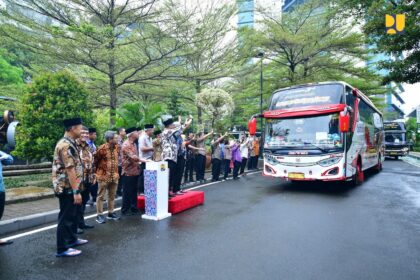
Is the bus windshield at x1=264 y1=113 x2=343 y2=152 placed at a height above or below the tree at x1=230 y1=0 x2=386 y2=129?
below

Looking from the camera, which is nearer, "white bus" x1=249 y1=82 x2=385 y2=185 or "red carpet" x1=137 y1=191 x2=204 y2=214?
"red carpet" x1=137 y1=191 x2=204 y2=214

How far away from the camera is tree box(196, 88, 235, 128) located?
1767 cm

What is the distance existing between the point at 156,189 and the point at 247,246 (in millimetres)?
2284

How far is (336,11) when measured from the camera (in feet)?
42.9

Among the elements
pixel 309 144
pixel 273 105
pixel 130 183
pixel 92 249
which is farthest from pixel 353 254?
pixel 273 105

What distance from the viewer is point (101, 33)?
9.67 m

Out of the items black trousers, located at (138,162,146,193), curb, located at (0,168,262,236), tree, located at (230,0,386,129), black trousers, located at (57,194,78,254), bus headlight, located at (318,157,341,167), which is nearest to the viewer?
black trousers, located at (57,194,78,254)

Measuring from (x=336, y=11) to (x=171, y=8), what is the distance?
7.28 metres

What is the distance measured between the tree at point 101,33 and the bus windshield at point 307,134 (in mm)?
5693

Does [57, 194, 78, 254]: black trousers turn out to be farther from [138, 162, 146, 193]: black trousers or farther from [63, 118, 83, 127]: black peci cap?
[138, 162, 146, 193]: black trousers

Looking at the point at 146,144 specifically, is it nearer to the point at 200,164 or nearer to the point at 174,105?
the point at 200,164

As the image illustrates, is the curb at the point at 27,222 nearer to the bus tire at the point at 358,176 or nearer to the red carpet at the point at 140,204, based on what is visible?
the red carpet at the point at 140,204

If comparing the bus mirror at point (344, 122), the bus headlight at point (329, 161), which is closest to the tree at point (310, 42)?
the bus mirror at point (344, 122)

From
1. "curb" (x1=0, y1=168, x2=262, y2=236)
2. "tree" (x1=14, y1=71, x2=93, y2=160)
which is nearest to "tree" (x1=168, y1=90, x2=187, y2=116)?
"tree" (x1=14, y1=71, x2=93, y2=160)
